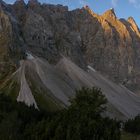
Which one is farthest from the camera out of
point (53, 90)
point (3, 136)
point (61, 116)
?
point (53, 90)

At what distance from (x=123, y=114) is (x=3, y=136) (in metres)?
155

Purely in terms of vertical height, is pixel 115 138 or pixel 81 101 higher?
pixel 81 101

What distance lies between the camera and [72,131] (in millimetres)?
39219

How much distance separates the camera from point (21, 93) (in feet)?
591

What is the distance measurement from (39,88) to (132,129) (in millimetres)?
91407

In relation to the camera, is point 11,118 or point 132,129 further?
point 132,129

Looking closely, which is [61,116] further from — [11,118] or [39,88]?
[39,88]

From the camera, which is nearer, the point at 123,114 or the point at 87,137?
the point at 87,137

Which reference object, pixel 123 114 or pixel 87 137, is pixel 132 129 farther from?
pixel 123 114

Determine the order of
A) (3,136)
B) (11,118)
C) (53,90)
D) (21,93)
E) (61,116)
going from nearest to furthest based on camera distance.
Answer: (3,136)
(61,116)
(11,118)
(21,93)
(53,90)

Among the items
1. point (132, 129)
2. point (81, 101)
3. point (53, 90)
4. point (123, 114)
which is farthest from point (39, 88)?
point (81, 101)

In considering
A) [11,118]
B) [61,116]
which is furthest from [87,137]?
[11,118]

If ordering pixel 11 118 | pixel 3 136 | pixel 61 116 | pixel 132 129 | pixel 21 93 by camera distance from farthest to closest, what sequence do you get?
pixel 21 93, pixel 132 129, pixel 11 118, pixel 61 116, pixel 3 136

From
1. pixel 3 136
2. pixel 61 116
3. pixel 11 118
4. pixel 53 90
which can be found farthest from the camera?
pixel 53 90
